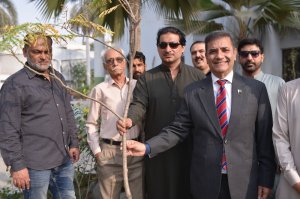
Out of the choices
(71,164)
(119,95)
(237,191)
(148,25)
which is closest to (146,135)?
(119,95)

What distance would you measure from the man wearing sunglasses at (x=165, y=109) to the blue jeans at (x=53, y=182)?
A: 0.72m

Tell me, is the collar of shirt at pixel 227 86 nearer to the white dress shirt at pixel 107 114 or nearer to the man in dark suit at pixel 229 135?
the man in dark suit at pixel 229 135

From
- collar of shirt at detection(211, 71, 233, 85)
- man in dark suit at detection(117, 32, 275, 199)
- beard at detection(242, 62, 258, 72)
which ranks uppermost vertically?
beard at detection(242, 62, 258, 72)

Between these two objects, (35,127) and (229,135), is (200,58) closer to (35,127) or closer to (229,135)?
(229,135)

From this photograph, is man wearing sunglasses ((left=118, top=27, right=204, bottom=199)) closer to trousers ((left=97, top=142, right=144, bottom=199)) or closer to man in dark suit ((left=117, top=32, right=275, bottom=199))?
trousers ((left=97, top=142, right=144, bottom=199))

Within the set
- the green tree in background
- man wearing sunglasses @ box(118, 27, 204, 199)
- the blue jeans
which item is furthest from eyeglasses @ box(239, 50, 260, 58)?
the green tree in background

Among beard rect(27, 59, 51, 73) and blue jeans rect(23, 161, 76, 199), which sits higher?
beard rect(27, 59, 51, 73)

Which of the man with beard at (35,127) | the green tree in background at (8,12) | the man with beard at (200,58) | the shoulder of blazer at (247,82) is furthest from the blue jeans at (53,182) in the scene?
the green tree in background at (8,12)

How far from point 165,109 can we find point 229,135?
77 centimetres

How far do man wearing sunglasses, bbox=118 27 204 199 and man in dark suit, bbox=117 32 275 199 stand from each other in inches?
18.2

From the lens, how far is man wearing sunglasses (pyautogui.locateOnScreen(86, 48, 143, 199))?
3613mm

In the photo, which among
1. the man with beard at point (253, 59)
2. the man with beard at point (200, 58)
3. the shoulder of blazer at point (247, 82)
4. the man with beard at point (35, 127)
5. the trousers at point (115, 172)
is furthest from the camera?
the man with beard at point (200, 58)

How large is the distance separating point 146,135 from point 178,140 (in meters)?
0.51

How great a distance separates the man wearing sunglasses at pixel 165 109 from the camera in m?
3.36
